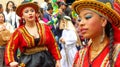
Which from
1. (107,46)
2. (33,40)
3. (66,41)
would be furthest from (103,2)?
(66,41)

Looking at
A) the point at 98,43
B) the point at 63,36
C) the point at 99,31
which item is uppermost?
the point at 99,31

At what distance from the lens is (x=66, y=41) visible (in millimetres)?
10070

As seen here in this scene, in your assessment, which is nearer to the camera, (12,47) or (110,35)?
(110,35)

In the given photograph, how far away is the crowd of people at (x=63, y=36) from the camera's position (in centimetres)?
380

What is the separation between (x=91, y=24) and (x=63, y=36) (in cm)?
641

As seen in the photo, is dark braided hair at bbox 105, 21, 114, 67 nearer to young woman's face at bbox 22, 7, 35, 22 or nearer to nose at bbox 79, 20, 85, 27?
nose at bbox 79, 20, 85, 27

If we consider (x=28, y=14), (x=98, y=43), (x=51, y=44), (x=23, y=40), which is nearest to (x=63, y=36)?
(x=51, y=44)

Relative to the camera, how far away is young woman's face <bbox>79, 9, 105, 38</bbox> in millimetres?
3793

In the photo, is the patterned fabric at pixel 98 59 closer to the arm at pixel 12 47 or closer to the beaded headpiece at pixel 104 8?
the beaded headpiece at pixel 104 8

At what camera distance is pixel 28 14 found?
23.4 feet

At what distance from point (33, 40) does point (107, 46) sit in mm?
3203

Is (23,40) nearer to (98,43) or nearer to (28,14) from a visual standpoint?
(28,14)

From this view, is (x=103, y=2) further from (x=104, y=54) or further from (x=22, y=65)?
(x=22, y=65)

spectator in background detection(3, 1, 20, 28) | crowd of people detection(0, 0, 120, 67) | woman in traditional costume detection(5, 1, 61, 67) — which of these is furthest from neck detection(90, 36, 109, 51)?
spectator in background detection(3, 1, 20, 28)
